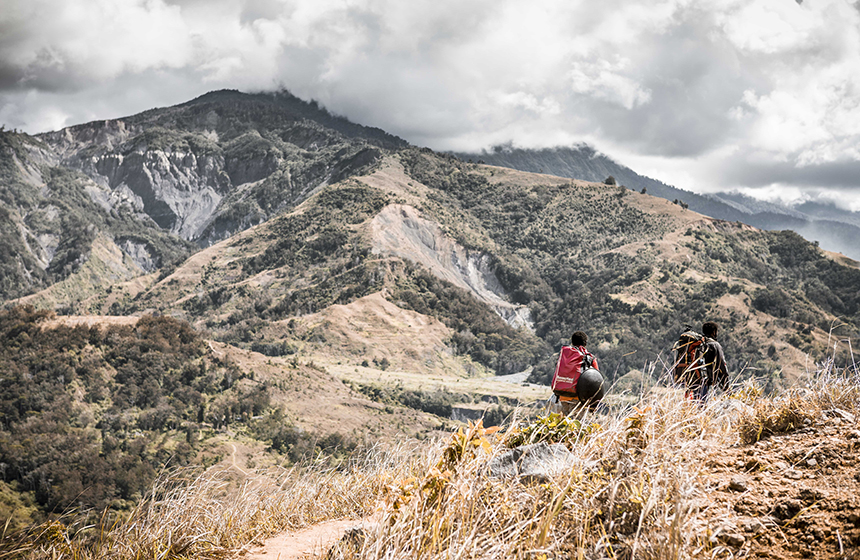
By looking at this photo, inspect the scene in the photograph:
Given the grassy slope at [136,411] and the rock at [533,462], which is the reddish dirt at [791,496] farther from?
the grassy slope at [136,411]

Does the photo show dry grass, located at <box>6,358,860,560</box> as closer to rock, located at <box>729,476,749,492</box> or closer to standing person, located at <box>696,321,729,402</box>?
rock, located at <box>729,476,749,492</box>

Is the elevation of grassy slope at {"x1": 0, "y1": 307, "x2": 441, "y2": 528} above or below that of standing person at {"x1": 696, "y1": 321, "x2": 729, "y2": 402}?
below

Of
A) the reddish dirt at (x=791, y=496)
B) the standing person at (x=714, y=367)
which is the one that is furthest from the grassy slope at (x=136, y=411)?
the reddish dirt at (x=791, y=496)

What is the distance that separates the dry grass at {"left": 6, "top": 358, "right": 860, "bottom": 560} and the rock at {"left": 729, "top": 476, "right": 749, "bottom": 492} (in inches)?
6.4

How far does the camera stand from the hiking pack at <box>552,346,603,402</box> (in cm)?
520

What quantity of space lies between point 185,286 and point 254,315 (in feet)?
89.3

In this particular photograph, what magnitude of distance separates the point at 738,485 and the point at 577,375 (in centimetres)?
271

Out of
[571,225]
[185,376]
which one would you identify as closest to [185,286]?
[185,376]

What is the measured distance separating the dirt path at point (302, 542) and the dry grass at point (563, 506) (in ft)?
0.65

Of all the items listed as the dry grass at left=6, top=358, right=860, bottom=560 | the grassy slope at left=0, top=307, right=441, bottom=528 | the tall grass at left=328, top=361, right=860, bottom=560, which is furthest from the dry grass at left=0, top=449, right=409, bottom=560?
the grassy slope at left=0, top=307, right=441, bottom=528

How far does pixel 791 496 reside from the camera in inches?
103

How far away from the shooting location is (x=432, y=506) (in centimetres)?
288

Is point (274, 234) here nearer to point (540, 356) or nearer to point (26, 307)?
point (540, 356)

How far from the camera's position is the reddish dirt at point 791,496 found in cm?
237
